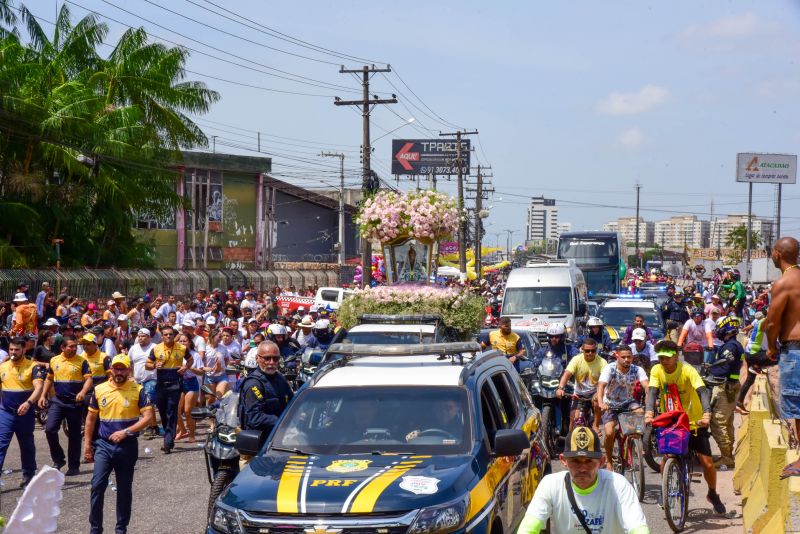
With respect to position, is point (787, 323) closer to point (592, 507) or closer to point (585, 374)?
point (592, 507)

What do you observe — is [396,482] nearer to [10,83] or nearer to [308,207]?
[10,83]

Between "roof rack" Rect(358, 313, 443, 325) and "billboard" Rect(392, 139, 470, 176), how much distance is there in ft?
290

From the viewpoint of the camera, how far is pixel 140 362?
16062 millimetres

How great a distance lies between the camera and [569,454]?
5.46m

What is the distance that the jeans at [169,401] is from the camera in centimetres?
1545

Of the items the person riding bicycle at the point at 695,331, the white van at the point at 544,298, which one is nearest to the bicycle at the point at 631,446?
the person riding bicycle at the point at 695,331

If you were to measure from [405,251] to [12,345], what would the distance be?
8496 mm

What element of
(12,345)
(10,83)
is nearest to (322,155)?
(10,83)

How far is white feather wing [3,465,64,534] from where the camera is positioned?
2.87 m

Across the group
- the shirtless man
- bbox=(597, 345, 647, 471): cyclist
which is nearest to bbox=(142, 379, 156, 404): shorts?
bbox=(597, 345, 647, 471): cyclist

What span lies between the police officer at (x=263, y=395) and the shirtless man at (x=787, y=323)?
4.30 m

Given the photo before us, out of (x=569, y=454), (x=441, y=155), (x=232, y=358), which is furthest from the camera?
(x=441, y=155)

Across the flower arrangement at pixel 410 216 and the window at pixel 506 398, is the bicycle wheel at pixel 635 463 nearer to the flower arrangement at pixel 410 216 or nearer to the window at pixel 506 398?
the window at pixel 506 398

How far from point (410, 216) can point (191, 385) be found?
16.1ft
